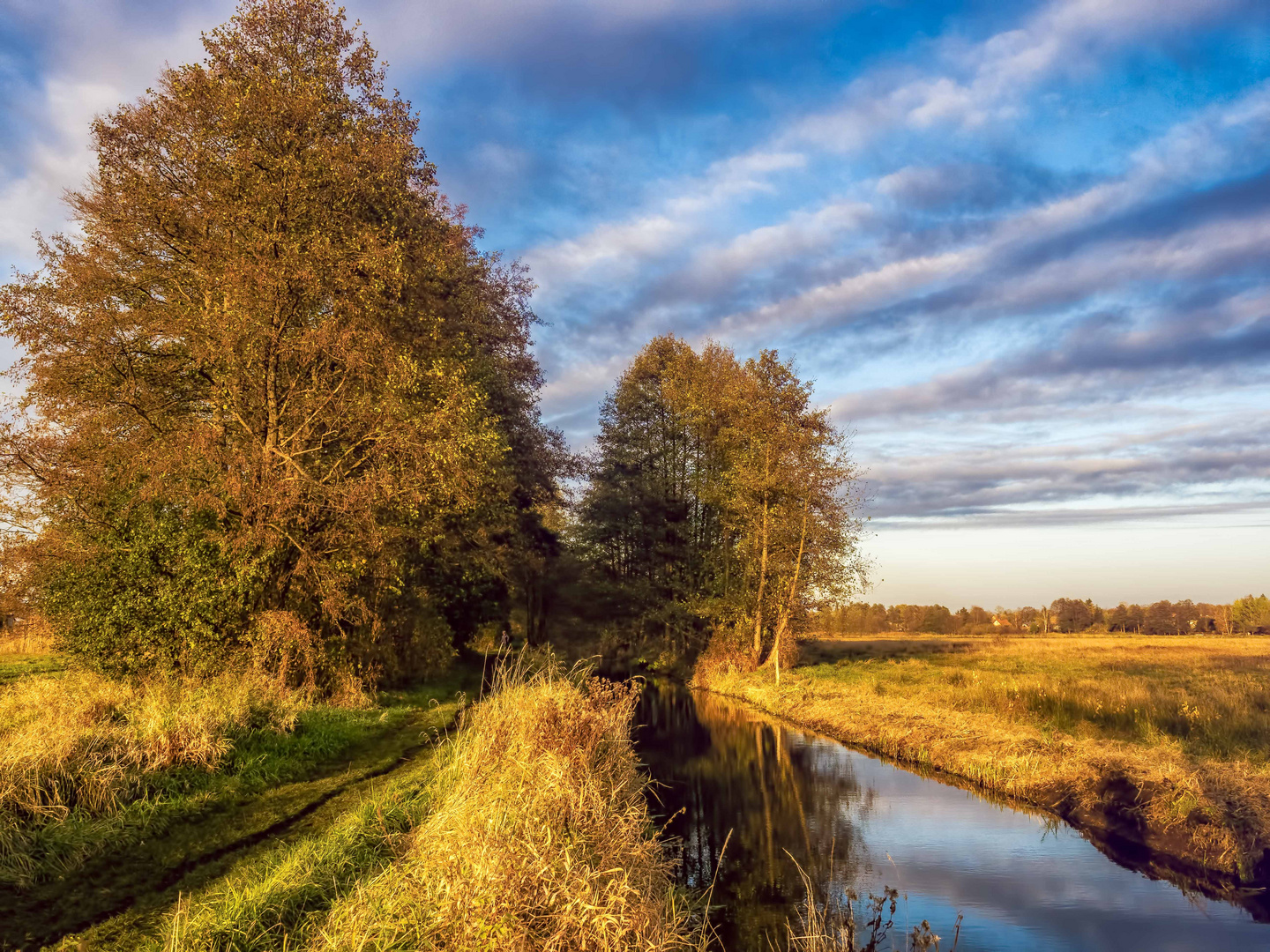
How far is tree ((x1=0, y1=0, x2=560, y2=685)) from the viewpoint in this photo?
50.3 ft

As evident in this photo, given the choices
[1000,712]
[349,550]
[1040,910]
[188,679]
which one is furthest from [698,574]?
[1040,910]

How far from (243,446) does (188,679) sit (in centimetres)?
480

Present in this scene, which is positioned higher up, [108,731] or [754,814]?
[108,731]

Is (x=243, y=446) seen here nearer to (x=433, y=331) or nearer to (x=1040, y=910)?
(x=433, y=331)

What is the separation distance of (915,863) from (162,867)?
9.38 meters

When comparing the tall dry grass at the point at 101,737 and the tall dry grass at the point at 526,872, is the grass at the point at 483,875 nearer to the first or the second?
the tall dry grass at the point at 526,872

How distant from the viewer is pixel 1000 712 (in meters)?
18.5

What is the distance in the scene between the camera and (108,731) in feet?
32.1

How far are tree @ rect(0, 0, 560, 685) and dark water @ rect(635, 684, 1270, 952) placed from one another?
9.02 metres

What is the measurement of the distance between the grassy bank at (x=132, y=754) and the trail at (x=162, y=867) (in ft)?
Result: 0.63

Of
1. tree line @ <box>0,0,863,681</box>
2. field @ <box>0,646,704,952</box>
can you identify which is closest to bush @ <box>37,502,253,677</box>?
tree line @ <box>0,0,863,681</box>

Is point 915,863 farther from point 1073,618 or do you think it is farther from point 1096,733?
point 1073,618

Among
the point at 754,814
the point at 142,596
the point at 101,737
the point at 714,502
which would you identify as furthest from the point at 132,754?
the point at 714,502

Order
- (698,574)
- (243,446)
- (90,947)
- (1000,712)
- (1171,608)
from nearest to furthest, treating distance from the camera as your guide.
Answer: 1. (90,947)
2. (243,446)
3. (1000,712)
4. (698,574)
5. (1171,608)
